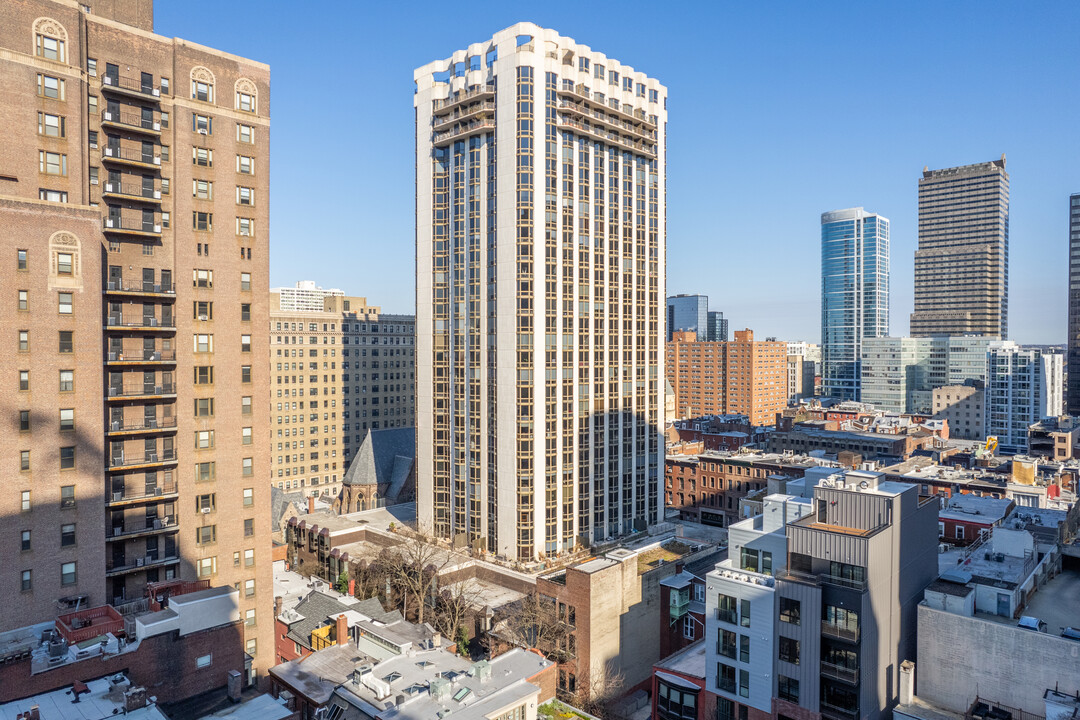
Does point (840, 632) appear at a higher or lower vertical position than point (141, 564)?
lower

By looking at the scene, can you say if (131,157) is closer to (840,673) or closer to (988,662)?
(840,673)

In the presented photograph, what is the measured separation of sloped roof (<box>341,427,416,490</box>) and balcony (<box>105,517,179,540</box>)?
70.0 meters

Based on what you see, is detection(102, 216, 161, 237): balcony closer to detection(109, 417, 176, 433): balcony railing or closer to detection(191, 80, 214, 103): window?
detection(191, 80, 214, 103): window

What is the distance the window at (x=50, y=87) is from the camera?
154ft

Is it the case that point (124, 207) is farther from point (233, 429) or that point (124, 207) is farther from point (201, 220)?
point (233, 429)

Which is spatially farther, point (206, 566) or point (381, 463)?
point (381, 463)

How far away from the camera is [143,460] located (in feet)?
Answer: 169

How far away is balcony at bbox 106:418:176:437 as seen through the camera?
5056 centimetres

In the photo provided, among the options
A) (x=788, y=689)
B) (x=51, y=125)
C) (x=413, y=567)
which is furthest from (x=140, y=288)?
(x=788, y=689)

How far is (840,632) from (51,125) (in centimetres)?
6522

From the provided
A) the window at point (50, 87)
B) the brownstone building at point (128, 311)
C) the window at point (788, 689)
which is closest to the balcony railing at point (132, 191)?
the brownstone building at point (128, 311)

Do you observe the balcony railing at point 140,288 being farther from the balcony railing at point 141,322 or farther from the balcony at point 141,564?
the balcony at point 141,564

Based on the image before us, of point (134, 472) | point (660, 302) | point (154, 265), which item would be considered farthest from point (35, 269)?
point (660, 302)

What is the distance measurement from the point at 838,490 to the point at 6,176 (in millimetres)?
62499
